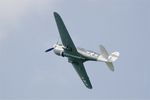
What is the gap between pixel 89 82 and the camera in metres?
106

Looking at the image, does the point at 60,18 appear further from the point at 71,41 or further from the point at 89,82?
the point at 89,82

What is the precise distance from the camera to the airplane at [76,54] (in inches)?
3974

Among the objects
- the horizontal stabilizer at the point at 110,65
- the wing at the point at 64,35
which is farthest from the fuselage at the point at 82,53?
the horizontal stabilizer at the point at 110,65

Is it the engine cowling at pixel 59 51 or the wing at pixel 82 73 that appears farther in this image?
the wing at pixel 82 73

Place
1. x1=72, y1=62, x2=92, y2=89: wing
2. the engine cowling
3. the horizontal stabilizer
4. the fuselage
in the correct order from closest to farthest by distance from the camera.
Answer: the horizontal stabilizer
the fuselage
the engine cowling
x1=72, y1=62, x2=92, y2=89: wing

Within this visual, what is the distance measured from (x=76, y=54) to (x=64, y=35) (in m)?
2.82

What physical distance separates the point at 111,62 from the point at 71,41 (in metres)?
Result: 4.95

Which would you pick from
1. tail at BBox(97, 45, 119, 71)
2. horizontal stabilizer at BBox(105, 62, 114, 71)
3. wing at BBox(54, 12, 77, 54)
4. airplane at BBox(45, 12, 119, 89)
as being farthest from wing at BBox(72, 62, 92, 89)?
horizontal stabilizer at BBox(105, 62, 114, 71)

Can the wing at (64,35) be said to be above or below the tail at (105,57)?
above

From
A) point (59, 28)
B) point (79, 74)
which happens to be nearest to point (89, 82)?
point (79, 74)

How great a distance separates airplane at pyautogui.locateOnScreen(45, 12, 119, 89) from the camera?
10094cm

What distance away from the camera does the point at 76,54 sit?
338 feet

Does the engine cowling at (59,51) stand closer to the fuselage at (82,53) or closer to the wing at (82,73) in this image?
the fuselage at (82,53)

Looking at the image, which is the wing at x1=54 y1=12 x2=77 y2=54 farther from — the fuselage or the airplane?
the fuselage
